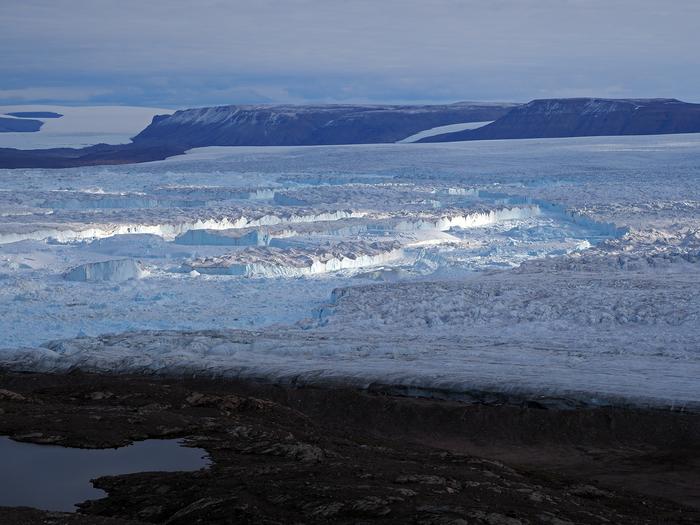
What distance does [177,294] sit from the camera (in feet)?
44.3

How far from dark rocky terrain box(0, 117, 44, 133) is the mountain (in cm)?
2422

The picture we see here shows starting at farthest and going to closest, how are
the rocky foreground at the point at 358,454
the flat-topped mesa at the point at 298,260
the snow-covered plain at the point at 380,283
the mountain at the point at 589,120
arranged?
the mountain at the point at 589,120 → the flat-topped mesa at the point at 298,260 → the snow-covered plain at the point at 380,283 → the rocky foreground at the point at 358,454

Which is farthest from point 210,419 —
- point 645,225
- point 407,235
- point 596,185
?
point 596,185

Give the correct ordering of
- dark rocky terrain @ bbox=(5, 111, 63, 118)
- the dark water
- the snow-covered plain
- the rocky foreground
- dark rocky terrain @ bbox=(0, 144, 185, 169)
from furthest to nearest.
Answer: dark rocky terrain @ bbox=(5, 111, 63, 118) < dark rocky terrain @ bbox=(0, 144, 185, 169) < the snow-covered plain < the dark water < the rocky foreground

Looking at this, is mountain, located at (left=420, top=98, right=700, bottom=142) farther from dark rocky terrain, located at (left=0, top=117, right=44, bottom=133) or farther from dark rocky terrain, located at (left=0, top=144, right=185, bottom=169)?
dark rocky terrain, located at (left=0, top=117, right=44, bottom=133)

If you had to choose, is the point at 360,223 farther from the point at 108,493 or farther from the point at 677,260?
the point at 108,493

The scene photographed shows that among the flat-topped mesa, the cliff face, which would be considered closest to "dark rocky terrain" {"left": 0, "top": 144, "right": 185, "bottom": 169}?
the cliff face

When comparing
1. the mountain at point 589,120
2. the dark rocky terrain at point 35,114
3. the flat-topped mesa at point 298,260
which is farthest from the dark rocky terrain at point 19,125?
the flat-topped mesa at point 298,260

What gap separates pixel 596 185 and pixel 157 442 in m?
20.3

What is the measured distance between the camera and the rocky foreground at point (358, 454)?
5285 millimetres

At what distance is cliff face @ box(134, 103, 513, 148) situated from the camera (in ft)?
180

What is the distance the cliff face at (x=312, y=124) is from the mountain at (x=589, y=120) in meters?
4.78

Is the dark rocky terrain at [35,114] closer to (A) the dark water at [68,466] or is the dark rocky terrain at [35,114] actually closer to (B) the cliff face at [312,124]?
(B) the cliff face at [312,124]

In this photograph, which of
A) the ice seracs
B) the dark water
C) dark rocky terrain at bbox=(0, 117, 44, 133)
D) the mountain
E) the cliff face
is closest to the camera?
the dark water
